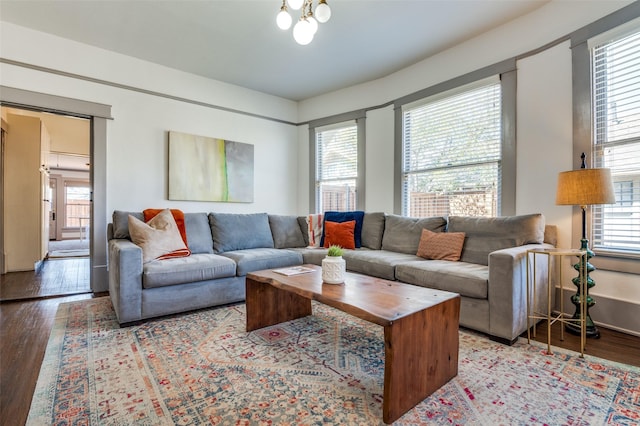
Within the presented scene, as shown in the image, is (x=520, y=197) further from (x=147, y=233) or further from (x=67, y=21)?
(x=67, y=21)

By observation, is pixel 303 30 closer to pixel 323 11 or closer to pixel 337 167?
pixel 323 11

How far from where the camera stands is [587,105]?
2525 mm

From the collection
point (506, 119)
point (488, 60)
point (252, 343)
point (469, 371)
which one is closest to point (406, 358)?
point (469, 371)

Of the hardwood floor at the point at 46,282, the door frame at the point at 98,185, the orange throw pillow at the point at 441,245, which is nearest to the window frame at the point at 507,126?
the orange throw pillow at the point at 441,245

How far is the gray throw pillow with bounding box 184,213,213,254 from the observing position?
3.37 meters

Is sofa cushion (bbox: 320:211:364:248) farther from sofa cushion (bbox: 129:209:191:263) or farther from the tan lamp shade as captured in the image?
the tan lamp shade

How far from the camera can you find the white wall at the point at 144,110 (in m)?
3.18

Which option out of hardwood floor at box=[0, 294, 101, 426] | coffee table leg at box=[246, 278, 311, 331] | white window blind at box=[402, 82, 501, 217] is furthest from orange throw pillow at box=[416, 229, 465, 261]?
hardwood floor at box=[0, 294, 101, 426]

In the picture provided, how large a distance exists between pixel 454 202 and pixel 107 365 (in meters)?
3.48

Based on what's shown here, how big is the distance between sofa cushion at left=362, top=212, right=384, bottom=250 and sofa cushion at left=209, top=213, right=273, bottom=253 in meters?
1.24

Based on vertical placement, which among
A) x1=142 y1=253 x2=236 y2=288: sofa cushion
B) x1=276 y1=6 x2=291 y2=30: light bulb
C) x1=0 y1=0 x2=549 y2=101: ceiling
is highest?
x1=0 y1=0 x2=549 y2=101: ceiling

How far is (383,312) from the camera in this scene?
147 cm

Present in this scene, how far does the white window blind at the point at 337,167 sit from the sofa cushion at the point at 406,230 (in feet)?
3.39

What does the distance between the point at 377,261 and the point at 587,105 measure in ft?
7.31
